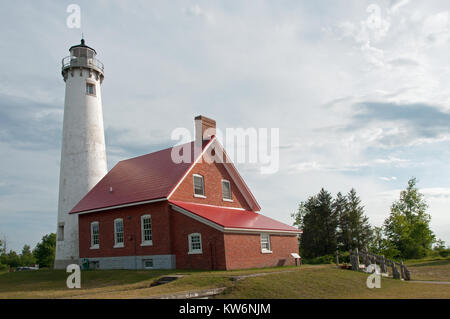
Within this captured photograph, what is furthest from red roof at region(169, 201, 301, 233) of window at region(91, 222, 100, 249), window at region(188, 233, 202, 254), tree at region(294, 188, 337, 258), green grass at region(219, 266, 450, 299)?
tree at region(294, 188, 337, 258)

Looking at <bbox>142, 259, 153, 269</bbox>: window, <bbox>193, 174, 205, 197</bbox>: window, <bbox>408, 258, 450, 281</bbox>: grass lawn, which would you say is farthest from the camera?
<bbox>193, 174, 205, 197</bbox>: window

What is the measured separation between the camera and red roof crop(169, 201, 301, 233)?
22.4m

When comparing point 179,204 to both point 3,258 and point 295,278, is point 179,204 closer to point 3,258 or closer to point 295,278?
point 295,278

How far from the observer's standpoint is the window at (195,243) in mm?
22414

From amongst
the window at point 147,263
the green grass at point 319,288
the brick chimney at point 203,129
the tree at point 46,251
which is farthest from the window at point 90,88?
the tree at point 46,251

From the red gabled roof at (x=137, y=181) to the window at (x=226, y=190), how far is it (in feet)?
12.5

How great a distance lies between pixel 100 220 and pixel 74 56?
49.5 ft

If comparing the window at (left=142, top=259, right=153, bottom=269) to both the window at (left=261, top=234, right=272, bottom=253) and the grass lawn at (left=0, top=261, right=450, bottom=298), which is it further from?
the window at (left=261, top=234, right=272, bottom=253)

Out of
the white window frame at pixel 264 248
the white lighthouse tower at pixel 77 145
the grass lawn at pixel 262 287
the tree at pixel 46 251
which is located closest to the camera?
the grass lawn at pixel 262 287

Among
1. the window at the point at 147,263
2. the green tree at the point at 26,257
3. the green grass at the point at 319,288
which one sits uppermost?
the window at the point at 147,263

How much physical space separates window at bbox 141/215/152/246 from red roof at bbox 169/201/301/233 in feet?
7.91

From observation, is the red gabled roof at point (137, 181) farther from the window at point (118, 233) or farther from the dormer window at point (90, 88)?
the dormer window at point (90, 88)

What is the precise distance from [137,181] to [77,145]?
25.1 ft
